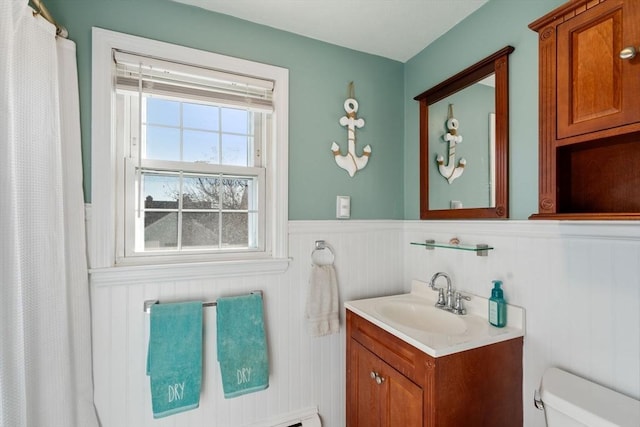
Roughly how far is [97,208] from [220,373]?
0.98m

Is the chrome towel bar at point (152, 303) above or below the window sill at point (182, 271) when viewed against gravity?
below

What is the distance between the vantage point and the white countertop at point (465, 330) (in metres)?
1.04

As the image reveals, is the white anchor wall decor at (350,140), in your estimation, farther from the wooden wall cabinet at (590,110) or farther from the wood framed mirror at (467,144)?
the wooden wall cabinet at (590,110)

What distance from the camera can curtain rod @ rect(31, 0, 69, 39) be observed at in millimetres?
Result: 1031

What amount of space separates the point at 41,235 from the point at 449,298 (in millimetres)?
1752

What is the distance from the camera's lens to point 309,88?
5.38 ft

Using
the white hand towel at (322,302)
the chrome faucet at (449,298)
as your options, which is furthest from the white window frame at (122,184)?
the chrome faucet at (449,298)

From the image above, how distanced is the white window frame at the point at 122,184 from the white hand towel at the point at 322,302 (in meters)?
0.21

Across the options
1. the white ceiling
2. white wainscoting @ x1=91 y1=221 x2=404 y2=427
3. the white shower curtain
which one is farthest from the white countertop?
the white ceiling

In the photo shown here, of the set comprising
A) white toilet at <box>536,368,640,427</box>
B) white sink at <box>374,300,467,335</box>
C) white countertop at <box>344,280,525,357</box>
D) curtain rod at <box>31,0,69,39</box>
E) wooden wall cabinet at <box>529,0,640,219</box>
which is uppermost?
curtain rod at <box>31,0,69,39</box>

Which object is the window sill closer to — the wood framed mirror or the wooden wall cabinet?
the wood framed mirror

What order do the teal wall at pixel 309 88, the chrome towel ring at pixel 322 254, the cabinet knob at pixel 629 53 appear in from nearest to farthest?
the cabinet knob at pixel 629 53, the teal wall at pixel 309 88, the chrome towel ring at pixel 322 254

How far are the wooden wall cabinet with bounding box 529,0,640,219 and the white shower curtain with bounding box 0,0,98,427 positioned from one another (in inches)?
65.1

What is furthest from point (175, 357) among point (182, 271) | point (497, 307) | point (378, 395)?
point (497, 307)
